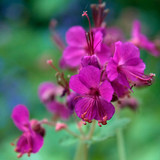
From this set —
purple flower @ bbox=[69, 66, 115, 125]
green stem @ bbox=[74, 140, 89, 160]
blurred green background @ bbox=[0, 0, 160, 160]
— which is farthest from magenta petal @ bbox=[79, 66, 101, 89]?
blurred green background @ bbox=[0, 0, 160, 160]

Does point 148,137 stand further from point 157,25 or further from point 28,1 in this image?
point 28,1

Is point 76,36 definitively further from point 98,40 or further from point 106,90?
point 106,90

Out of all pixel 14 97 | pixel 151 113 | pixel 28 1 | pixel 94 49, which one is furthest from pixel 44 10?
pixel 94 49

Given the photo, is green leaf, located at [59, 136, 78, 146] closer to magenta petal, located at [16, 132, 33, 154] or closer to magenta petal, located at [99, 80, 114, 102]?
magenta petal, located at [16, 132, 33, 154]

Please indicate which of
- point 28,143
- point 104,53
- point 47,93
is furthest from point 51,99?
point 104,53

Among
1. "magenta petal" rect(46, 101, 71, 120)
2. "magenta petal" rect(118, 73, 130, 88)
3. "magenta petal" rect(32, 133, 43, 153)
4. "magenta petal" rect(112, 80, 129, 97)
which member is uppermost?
"magenta petal" rect(118, 73, 130, 88)

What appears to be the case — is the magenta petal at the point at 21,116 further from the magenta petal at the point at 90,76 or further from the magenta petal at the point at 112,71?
the magenta petal at the point at 112,71
